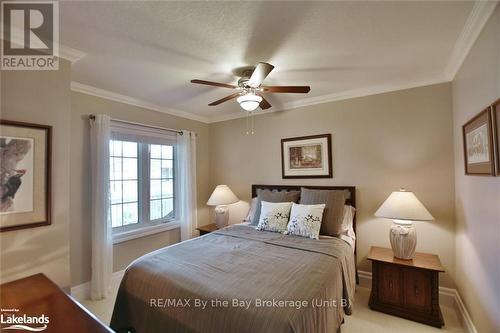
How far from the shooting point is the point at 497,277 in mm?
1453

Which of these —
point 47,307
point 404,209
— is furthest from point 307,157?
point 47,307

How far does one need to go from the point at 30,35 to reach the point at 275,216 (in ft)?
8.84

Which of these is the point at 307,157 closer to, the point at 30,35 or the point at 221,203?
the point at 221,203

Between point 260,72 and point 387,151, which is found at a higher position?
point 260,72

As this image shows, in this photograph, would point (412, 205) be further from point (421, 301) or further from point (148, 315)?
point (148, 315)

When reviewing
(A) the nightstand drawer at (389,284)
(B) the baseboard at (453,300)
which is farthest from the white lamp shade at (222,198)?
(A) the nightstand drawer at (389,284)

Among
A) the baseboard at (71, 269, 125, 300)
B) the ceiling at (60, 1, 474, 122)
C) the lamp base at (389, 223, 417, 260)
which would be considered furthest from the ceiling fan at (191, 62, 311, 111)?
the baseboard at (71, 269, 125, 300)

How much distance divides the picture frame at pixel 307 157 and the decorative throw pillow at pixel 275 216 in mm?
667

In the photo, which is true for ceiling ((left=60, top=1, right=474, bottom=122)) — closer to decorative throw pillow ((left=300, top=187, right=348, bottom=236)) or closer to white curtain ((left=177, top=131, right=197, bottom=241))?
white curtain ((left=177, top=131, right=197, bottom=241))

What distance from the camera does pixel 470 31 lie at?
1.68 m

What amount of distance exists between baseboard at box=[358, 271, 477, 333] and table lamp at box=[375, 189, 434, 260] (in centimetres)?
59

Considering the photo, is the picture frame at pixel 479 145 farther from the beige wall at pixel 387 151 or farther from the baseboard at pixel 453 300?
the baseboard at pixel 453 300

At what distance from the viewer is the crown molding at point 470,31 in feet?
4.73

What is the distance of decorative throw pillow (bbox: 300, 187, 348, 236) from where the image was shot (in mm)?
2621
